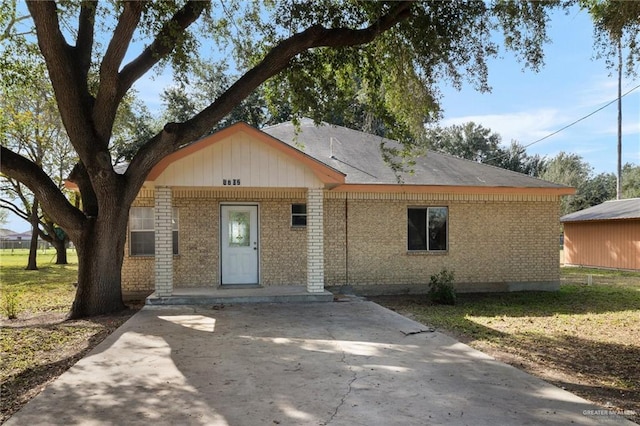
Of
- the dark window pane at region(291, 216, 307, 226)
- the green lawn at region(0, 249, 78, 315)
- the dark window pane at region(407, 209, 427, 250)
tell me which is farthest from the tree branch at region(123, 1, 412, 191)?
the dark window pane at region(407, 209, 427, 250)

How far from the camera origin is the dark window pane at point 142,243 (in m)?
12.3

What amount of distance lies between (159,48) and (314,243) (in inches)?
212

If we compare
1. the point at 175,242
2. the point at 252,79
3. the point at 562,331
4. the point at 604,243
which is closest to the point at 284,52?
the point at 252,79

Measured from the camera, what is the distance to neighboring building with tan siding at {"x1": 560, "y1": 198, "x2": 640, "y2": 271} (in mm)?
21805

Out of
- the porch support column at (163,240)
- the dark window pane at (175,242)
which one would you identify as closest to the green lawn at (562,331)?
the porch support column at (163,240)

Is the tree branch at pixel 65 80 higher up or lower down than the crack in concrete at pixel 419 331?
higher up

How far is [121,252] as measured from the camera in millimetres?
9742

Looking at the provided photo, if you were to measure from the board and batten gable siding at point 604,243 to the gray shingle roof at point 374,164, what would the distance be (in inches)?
434

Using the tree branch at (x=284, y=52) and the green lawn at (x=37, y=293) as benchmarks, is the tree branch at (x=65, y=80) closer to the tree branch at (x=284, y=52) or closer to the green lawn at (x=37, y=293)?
the tree branch at (x=284, y=52)

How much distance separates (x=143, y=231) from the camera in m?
12.3

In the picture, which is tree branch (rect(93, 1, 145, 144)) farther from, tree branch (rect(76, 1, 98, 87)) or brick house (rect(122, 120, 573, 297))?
brick house (rect(122, 120, 573, 297))

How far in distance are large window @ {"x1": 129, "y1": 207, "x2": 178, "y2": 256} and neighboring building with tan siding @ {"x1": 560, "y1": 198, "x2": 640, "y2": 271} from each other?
19860 mm

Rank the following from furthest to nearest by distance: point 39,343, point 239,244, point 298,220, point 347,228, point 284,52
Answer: point 347,228
point 298,220
point 239,244
point 284,52
point 39,343

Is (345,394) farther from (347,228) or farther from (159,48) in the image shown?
(347,228)
